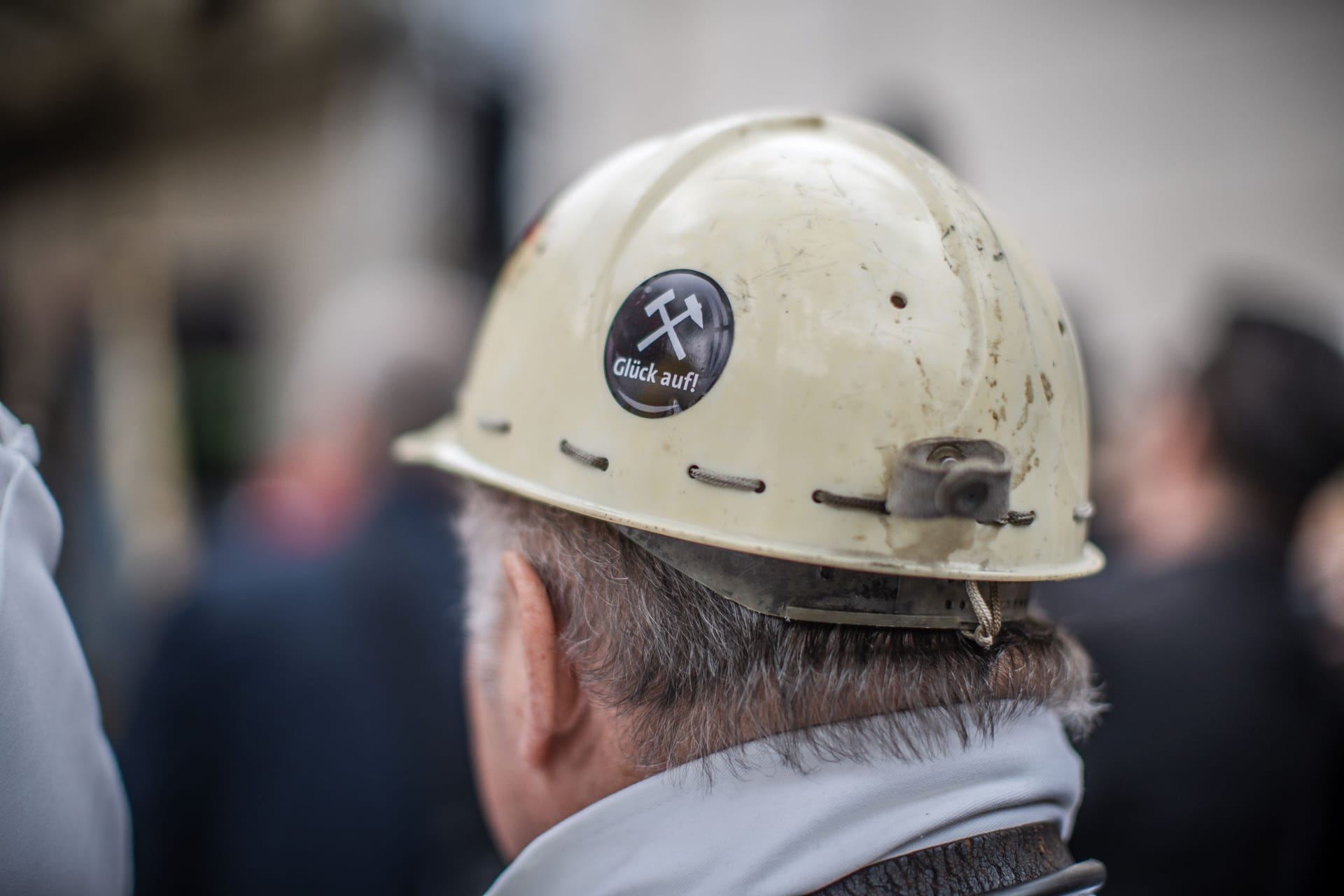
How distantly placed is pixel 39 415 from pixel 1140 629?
595 cm

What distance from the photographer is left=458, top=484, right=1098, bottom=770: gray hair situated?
1237 mm

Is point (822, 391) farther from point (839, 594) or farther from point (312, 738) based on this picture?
point (312, 738)

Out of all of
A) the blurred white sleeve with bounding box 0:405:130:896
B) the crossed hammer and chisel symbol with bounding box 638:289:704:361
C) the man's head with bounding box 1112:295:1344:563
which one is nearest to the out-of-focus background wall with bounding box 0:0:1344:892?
the man's head with bounding box 1112:295:1344:563

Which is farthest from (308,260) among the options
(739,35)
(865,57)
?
(865,57)

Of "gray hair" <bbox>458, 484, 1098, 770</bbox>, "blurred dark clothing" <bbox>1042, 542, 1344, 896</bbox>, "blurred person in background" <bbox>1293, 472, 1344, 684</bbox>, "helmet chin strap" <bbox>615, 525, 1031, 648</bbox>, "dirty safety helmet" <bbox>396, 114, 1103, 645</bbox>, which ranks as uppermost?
"dirty safety helmet" <bbox>396, 114, 1103, 645</bbox>

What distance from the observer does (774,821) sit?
3.93 feet

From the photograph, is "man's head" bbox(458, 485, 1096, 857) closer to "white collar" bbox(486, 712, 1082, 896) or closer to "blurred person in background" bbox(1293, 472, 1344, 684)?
"white collar" bbox(486, 712, 1082, 896)

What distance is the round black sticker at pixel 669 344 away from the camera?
1.23m

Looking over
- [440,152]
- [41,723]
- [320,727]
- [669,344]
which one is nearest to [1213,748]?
[669,344]

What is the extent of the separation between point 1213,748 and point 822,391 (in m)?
2.23

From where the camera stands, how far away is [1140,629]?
2766mm

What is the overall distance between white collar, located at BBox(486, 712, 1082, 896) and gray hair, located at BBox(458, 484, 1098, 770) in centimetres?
3

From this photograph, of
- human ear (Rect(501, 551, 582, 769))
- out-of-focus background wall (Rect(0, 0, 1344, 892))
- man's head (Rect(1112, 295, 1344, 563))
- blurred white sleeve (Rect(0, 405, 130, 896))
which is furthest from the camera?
out-of-focus background wall (Rect(0, 0, 1344, 892))

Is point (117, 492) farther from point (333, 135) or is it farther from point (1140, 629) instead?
point (1140, 629)
